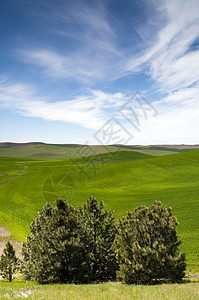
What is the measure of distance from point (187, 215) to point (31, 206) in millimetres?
40573

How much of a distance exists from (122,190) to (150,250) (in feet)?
165

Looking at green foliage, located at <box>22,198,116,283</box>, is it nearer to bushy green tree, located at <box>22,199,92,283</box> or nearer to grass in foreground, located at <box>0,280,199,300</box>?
bushy green tree, located at <box>22,199,92,283</box>

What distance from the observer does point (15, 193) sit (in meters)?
72.8

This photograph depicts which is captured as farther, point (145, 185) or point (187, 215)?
point (145, 185)

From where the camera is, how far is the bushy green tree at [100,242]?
25.0 meters

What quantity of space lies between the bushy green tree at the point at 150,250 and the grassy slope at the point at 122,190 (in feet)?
29.3

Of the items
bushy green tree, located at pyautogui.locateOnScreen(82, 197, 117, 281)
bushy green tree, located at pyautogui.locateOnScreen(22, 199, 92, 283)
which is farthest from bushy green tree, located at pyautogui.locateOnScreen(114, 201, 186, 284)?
bushy green tree, located at pyautogui.locateOnScreen(22, 199, 92, 283)

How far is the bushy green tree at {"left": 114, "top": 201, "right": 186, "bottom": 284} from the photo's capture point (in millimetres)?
19562

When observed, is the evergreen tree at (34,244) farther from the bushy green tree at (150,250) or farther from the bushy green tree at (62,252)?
the bushy green tree at (150,250)

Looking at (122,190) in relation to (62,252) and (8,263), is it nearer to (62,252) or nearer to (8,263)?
(8,263)

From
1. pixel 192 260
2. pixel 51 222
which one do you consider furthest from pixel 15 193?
pixel 192 260

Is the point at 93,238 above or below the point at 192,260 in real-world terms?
above

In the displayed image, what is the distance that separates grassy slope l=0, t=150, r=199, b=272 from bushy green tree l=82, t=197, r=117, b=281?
1057cm

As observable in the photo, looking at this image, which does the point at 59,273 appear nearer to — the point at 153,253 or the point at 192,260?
the point at 153,253
